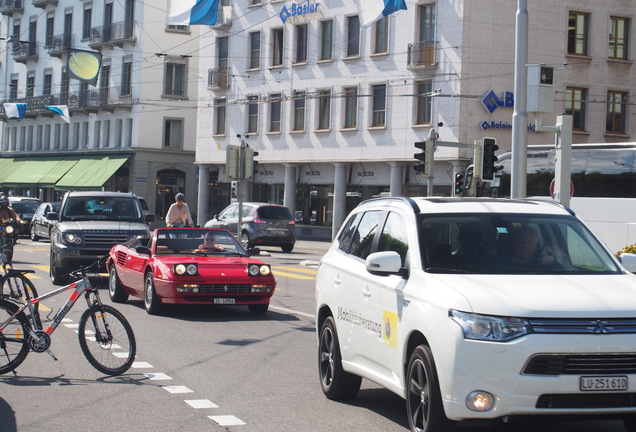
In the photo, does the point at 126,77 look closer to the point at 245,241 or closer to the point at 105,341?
the point at 245,241

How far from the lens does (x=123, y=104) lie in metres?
63.4

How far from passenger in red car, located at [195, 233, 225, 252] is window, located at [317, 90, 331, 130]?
33885mm

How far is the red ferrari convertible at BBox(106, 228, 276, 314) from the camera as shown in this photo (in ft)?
48.2

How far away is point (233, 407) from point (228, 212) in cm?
3174

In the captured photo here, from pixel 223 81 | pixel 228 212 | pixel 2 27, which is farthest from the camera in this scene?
pixel 2 27

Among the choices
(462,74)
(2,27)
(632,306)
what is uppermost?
(2,27)

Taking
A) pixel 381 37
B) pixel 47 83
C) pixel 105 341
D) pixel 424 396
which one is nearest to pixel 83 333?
pixel 105 341

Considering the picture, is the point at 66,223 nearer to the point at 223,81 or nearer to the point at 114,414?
the point at 114,414

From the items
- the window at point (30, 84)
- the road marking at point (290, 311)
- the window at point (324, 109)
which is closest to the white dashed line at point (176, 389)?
the road marking at point (290, 311)

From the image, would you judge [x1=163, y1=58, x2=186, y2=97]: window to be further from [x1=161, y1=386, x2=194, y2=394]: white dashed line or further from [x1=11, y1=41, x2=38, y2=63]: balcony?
[x1=161, y1=386, x2=194, y2=394]: white dashed line

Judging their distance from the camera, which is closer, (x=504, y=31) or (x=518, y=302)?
(x=518, y=302)

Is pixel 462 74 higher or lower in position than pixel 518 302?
higher

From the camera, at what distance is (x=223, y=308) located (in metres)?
16.7

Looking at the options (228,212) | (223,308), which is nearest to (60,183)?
(228,212)
